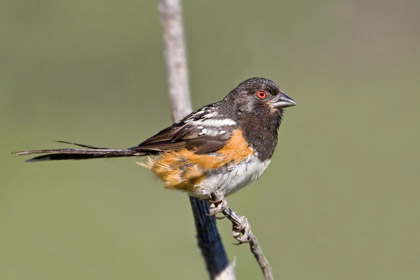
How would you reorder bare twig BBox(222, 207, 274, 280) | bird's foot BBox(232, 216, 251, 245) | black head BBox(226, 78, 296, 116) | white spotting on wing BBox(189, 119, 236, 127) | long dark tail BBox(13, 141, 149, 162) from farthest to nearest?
black head BBox(226, 78, 296, 116), white spotting on wing BBox(189, 119, 236, 127), long dark tail BBox(13, 141, 149, 162), bird's foot BBox(232, 216, 251, 245), bare twig BBox(222, 207, 274, 280)

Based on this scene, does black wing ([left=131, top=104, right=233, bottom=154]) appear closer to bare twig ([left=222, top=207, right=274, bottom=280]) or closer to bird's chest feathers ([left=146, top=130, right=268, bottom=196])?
bird's chest feathers ([left=146, top=130, right=268, bottom=196])

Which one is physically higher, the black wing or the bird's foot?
the black wing

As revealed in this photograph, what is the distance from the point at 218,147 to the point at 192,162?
0.68 ft

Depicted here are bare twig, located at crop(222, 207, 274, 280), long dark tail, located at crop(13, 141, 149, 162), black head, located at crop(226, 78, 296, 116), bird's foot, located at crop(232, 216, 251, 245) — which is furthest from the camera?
black head, located at crop(226, 78, 296, 116)

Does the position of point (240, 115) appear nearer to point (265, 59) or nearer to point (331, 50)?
point (265, 59)

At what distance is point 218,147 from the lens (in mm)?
4301

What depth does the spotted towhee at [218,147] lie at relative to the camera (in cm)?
429

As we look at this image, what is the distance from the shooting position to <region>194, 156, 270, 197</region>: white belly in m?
4.28

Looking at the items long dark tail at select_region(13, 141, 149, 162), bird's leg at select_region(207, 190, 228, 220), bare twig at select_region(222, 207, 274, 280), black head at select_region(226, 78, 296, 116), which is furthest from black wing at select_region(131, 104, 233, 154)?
bare twig at select_region(222, 207, 274, 280)

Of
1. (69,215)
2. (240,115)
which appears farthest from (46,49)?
(240,115)

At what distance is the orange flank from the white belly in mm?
36

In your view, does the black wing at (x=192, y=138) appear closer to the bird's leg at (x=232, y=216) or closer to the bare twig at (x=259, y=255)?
the bird's leg at (x=232, y=216)

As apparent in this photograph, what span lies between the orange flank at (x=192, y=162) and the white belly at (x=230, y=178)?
4 centimetres

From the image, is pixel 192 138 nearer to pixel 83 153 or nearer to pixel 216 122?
pixel 216 122
